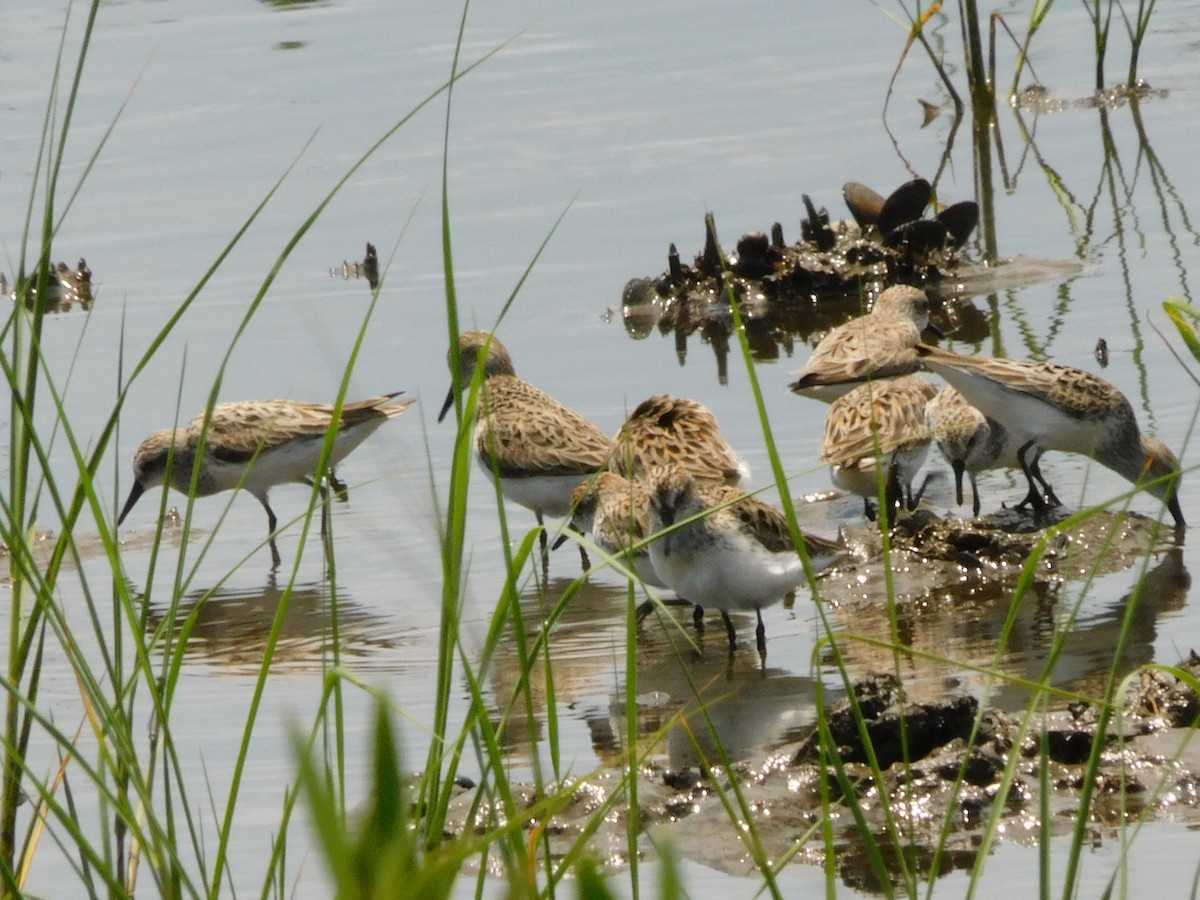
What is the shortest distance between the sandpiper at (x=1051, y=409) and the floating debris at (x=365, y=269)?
450cm

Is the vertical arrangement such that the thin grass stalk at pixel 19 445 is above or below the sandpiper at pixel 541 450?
above

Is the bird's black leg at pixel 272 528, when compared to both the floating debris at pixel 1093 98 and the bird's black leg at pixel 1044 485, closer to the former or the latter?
the bird's black leg at pixel 1044 485

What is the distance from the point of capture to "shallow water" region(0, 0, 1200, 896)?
275 inches

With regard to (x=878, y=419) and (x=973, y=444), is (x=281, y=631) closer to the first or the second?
(x=878, y=419)

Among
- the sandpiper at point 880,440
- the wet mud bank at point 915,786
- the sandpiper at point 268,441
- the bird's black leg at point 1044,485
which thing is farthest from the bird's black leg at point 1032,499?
the sandpiper at point 268,441

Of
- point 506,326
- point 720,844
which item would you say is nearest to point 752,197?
point 506,326

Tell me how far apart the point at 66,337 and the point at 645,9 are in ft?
33.5

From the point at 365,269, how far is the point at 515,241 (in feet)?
3.39

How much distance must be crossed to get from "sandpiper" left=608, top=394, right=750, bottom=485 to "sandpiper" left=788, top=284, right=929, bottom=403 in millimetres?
1233

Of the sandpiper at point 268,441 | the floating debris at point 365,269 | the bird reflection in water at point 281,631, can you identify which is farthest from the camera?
the floating debris at point 365,269

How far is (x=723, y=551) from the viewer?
6.65 meters

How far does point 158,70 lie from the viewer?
61.5 feet

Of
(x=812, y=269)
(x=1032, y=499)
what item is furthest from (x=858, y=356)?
(x=812, y=269)

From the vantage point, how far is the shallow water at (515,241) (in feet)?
22.9
